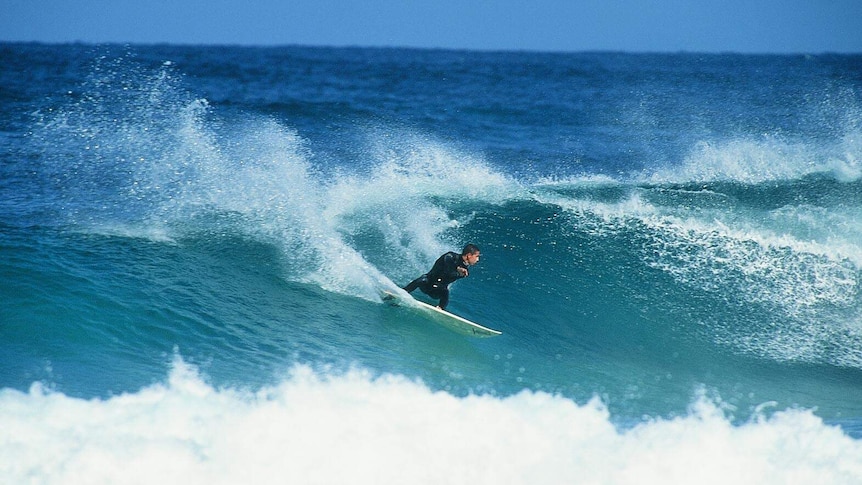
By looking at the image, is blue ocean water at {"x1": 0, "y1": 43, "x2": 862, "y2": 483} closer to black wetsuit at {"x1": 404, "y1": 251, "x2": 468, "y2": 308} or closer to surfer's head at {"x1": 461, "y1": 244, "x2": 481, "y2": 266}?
black wetsuit at {"x1": 404, "y1": 251, "x2": 468, "y2": 308}

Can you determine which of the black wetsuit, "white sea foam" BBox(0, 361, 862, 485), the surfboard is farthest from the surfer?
"white sea foam" BBox(0, 361, 862, 485)

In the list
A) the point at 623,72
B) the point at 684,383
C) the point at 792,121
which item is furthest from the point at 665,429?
the point at 623,72

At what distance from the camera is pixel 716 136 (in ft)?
73.3

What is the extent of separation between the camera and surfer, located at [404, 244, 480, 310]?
9258 mm

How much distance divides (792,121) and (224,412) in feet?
75.8

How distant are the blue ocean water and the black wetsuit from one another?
0.37 meters

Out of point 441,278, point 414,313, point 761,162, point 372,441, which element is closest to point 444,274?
point 441,278

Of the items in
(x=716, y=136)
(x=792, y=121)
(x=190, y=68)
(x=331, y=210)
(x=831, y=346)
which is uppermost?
(x=190, y=68)

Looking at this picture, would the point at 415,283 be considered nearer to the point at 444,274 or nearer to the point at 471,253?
the point at 444,274

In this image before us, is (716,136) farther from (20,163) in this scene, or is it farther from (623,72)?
(623,72)

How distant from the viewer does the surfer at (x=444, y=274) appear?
30.4 ft

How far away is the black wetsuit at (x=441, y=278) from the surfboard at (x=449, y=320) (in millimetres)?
167

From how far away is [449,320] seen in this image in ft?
31.1

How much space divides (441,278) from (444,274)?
3.4 inches
